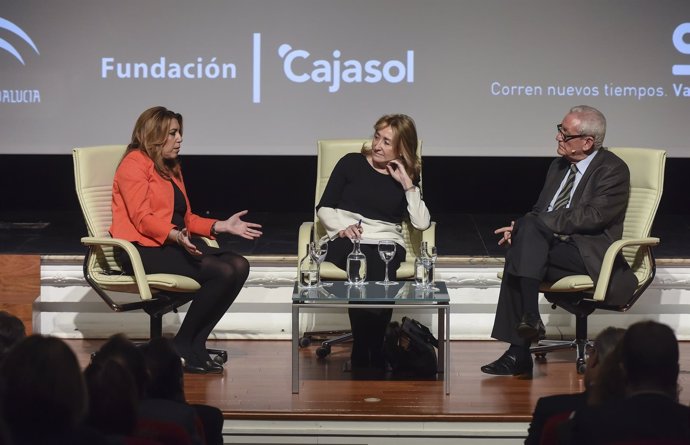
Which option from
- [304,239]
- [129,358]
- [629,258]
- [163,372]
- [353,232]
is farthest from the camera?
[304,239]

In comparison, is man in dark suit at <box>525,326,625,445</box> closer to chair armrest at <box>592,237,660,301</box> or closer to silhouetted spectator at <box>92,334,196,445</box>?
silhouetted spectator at <box>92,334,196,445</box>

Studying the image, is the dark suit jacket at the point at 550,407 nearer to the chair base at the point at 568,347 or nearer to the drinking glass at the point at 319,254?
the drinking glass at the point at 319,254

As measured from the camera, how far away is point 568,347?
532cm

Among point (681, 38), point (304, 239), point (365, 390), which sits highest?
point (681, 38)

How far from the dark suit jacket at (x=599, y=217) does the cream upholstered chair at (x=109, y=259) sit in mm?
1582

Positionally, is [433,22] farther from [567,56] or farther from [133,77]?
[133,77]

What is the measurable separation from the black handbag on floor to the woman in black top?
0.12 m

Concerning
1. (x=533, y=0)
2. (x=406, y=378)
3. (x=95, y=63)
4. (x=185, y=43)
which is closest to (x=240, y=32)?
(x=185, y=43)

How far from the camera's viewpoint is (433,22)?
22.3ft

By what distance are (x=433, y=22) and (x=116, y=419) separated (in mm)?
4602

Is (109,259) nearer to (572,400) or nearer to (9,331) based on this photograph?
(9,331)

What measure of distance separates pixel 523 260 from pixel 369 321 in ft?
2.33

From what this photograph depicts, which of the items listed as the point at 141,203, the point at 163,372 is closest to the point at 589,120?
the point at 141,203

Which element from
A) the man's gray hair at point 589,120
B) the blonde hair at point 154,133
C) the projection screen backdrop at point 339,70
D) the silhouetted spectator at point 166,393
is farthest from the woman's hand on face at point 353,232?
Answer: the silhouetted spectator at point 166,393
